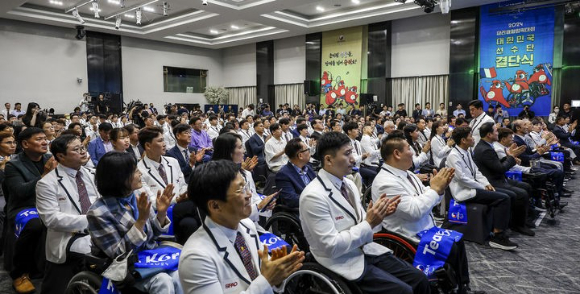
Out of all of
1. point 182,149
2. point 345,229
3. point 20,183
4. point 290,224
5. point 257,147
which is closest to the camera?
point 345,229

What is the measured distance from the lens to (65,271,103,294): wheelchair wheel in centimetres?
186

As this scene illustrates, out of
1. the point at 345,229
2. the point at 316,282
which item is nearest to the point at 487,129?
the point at 345,229

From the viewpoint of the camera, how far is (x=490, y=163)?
409cm

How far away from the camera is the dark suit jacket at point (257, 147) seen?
20.1 feet

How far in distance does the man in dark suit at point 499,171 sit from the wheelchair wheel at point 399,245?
2223 millimetres

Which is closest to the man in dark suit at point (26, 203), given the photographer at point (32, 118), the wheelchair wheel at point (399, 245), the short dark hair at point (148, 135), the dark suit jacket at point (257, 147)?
the short dark hair at point (148, 135)

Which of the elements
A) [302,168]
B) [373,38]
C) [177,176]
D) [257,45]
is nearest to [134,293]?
[177,176]

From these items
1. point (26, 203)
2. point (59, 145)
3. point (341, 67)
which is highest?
point (341, 67)

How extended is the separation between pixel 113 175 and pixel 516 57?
41.9 ft

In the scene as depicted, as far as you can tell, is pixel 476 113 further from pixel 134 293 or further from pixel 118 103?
pixel 118 103

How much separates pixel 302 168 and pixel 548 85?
10987 mm

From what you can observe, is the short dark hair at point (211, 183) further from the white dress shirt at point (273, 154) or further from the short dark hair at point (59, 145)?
the white dress shirt at point (273, 154)

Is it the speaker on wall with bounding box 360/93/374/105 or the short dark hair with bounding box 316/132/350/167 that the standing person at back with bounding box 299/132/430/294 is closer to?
the short dark hair with bounding box 316/132/350/167

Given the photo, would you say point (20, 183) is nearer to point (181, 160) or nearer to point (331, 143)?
point (181, 160)
